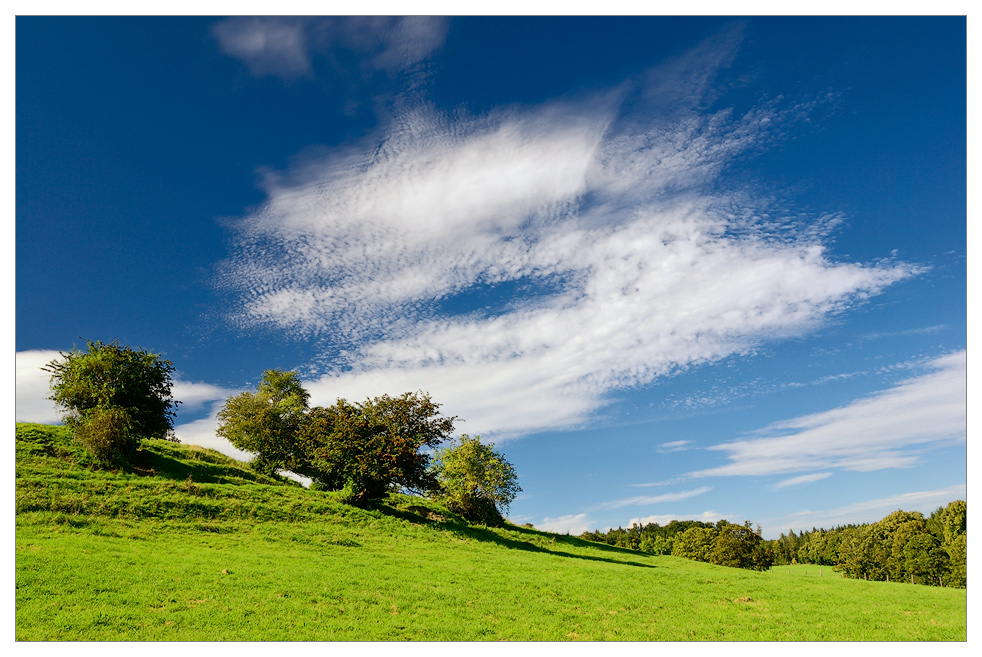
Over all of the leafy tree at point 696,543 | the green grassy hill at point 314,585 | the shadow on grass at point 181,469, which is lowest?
the leafy tree at point 696,543

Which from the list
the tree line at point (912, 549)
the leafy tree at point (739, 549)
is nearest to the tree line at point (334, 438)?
the leafy tree at point (739, 549)

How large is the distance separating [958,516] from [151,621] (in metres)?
127

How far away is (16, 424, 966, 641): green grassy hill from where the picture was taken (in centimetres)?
1828

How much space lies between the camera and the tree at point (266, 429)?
6212 cm

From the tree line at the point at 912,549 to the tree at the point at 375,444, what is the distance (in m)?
86.6

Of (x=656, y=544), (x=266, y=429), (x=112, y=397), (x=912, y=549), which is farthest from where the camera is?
(x=656, y=544)

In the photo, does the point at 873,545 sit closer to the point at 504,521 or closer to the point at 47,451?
the point at 504,521

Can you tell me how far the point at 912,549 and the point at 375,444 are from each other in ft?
347

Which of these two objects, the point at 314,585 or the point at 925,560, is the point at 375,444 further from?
the point at 925,560

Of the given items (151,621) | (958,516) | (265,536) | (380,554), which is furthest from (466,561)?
(958,516)

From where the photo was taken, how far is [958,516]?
3718 inches

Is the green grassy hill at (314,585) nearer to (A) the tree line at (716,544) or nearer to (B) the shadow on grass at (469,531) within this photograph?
(B) the shadow on grass at (469,531)

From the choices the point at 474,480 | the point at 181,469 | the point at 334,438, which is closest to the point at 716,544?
the point at 474,480

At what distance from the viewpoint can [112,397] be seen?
1625 inches
